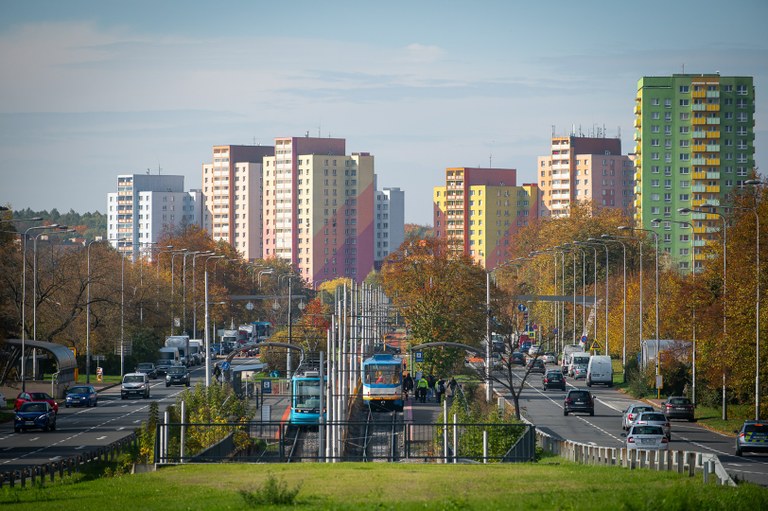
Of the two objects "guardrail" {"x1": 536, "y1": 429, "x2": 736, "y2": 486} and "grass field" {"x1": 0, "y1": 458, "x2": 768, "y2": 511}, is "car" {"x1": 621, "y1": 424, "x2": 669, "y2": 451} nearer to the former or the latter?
"guardrail" {"x1": 536, "y1": 429, "x2": 736, "y2": 486}

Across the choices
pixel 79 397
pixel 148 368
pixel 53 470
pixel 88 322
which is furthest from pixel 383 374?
pixel 53 470

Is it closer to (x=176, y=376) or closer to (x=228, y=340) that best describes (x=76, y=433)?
(x=176, y=376)

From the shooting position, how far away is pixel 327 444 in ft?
144

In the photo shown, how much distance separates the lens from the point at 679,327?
67750 mm

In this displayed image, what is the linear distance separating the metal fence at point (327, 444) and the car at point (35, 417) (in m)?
13.7

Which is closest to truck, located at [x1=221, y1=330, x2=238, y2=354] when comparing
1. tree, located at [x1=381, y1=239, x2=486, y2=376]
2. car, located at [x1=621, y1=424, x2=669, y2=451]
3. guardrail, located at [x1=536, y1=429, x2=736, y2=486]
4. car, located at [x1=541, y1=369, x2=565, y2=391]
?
tree, located at [x1=381, y1=239, x2=486, y2=376]

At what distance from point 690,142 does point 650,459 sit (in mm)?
147970

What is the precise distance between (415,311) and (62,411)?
84.0 feet

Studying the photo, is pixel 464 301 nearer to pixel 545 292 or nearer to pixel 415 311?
pixel 415 311

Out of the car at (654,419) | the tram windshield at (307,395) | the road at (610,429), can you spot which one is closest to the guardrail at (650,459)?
the road at (610,429)

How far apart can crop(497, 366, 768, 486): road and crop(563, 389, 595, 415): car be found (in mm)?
412

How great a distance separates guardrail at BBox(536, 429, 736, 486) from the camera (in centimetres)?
2850

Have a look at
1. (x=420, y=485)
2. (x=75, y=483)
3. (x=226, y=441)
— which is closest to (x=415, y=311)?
(x=226, y=441)

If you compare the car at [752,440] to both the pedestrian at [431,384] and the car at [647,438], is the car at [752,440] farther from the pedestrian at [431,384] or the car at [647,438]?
the pedestrian at [431,384]
